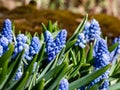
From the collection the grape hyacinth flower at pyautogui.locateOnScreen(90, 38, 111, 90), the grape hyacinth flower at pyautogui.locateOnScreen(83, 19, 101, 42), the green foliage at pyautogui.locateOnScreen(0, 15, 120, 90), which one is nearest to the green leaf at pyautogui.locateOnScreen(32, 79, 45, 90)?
the green foliage at pyautogui.locateOnScreen(0, 15, 120, 90)

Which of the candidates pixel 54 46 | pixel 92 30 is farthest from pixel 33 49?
pixel 92 30

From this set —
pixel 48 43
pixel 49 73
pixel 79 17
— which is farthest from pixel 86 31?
pixel 79 17

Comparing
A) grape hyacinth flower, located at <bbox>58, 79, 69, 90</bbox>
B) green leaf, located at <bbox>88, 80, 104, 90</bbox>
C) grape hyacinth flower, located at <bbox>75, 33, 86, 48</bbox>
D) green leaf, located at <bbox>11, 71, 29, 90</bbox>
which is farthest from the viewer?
grape hyacinth flower, located at <bbox>75, 33, 86, 48</bbox>

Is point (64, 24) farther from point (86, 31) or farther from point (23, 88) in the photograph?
point (23, 88)

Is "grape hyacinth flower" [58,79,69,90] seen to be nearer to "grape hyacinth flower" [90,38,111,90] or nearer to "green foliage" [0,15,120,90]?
"green foliage" [0,15,120,90]

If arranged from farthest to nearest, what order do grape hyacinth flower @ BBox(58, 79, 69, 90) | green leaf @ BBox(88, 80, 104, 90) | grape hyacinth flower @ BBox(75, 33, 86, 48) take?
grape hyacinth flower @ BBox(75, 33, 86, 48)
green leaf @ BBox(88, 80, 104, 90)
grape hyacinth flower @ BBox(58, 79, 69, 90)

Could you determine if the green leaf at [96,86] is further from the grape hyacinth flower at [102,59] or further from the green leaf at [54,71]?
the green leaf at [54,71]

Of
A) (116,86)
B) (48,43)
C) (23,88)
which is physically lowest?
(116,86)

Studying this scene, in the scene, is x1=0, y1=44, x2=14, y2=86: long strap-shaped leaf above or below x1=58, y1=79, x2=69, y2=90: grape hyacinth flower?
above
